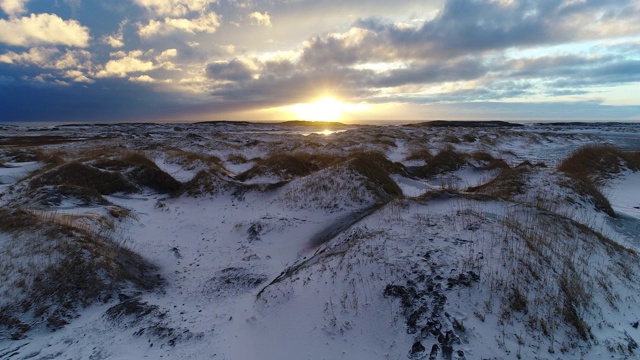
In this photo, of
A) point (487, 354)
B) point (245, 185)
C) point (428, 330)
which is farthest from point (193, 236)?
point (487, 354)

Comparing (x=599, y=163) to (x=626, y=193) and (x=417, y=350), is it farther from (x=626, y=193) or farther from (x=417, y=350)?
(x=417, y=350)

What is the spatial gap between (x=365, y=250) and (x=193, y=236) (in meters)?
10.6

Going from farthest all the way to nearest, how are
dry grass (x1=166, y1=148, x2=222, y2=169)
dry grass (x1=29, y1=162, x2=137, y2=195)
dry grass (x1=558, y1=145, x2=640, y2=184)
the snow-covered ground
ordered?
dry grass (x1=166, y1=148, x2=222, y2=169)
dry grass (x1=558, y1=145, x2=640, y2=184)
dry grass (x1=29, y1=162, x2=137, y2=195)
the snow-covered ground

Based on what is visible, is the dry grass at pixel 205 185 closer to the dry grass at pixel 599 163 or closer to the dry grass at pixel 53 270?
the dry grass at pixel 53 270

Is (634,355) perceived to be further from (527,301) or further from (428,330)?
(428,330)

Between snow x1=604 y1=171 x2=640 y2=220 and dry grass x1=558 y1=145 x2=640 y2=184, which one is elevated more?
dry grass x1=558 y1=145 x2=640 y2=184

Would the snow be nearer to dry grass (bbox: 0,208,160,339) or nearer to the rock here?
the rock

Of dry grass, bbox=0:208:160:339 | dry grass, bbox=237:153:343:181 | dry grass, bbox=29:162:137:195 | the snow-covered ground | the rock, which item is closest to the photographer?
the rock

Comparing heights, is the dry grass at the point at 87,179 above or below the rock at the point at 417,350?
above

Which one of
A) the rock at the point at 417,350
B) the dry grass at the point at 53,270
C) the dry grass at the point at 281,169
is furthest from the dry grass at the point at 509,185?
the dry grass at the point at 53,270

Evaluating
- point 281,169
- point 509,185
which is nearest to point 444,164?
point 509,185

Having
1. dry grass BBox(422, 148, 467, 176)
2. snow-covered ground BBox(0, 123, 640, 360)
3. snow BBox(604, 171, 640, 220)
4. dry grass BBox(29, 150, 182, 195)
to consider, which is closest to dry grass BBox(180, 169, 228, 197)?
dry grass BBox(29, 150, 182, 195)

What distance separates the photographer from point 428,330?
23.0ft

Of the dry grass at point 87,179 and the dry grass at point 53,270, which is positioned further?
the dry grass at point 87,179
